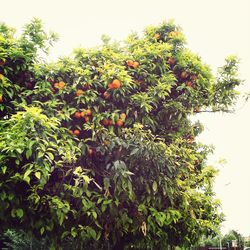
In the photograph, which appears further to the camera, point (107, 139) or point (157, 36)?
point (157, 36)

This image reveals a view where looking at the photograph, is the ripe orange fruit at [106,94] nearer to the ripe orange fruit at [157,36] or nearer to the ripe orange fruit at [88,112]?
the ripe orange fruit at [88,112]

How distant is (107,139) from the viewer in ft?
12.2

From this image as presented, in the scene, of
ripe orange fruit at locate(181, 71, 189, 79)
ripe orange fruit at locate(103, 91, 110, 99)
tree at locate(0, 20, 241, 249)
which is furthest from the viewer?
ripe orange fruit at locate(181, 71, 189, 79)

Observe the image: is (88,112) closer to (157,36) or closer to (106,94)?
(106,94)

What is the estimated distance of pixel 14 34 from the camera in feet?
14.2

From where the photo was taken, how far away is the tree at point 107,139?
330 centimetres

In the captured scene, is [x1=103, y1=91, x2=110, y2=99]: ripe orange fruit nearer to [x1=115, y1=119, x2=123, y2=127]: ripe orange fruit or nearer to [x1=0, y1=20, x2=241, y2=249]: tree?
[x1=0, y1=20, x2=241, y2=249]: tree

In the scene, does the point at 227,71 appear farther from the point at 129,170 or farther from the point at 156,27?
the point at 129,170

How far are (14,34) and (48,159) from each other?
6.53 feet

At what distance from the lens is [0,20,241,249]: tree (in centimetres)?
330

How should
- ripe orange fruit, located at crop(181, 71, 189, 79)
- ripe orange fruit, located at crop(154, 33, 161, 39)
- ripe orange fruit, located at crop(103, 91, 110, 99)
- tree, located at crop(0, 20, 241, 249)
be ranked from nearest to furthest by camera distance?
tree, located at crop(0, 20, 241, 249) < ripe orange fruit, located at crop(103, 91, 110, 99) < ripe orange fruit, located at crop(181, 71, 189, 79) < ripe orange fruit, located at crop(154, 33, 161, 39)

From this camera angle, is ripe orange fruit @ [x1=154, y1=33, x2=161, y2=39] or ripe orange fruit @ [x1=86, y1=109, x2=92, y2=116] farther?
ripe orange fruit @ [x1=154, y1=33, x2=161, y2=39]

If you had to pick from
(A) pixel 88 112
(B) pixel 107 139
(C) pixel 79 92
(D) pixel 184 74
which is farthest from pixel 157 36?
(B) pixel 107 139

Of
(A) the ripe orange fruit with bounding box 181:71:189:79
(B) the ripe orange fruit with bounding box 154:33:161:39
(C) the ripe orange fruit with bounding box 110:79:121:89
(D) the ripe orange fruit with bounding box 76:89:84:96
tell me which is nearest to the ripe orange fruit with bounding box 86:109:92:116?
(D) the ripe orange fruit with bounding box 76:89:84:96
